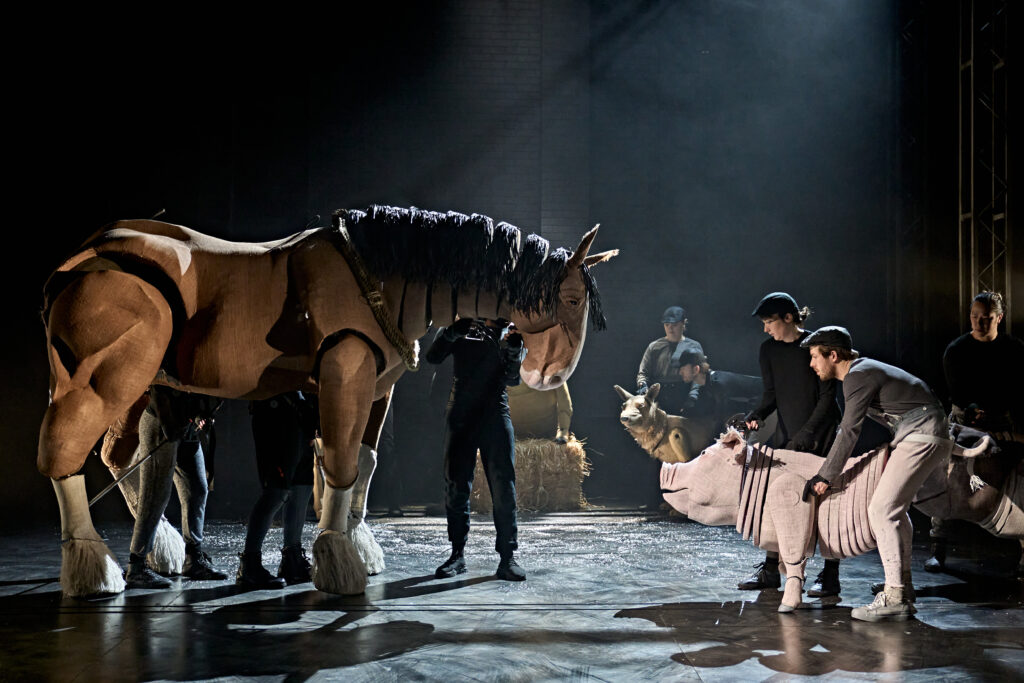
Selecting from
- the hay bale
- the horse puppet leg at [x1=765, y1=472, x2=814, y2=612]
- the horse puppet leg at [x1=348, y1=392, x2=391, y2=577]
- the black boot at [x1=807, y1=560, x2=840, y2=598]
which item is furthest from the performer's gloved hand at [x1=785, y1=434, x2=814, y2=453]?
the hay bale

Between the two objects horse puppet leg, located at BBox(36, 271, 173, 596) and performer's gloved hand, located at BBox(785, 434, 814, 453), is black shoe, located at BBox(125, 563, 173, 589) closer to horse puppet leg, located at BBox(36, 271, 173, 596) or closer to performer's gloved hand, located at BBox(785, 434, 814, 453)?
horse puppet leg, located at BBox(36, 271, 173, 596)

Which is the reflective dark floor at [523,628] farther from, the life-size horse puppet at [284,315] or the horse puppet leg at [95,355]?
the horse puppet leg at [95,355]

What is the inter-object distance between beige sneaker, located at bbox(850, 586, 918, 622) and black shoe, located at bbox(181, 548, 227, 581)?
3014 millimetres

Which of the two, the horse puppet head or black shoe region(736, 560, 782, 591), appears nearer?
the horse puppet head

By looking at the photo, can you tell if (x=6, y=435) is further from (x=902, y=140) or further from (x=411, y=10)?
(x=902, y=140)

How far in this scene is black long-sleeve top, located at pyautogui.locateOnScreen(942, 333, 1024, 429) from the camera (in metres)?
5.18

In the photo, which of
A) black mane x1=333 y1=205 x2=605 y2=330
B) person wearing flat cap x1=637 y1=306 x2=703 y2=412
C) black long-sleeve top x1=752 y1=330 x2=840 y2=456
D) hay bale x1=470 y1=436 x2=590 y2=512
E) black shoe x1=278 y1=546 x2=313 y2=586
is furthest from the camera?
person wearing flat cap x1=637 y1=306 x2=703 y2=412

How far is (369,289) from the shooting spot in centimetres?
380

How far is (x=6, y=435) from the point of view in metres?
6.78

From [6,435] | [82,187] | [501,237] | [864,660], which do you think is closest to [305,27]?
[82,187]

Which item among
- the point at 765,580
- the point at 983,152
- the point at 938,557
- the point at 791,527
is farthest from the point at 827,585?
the point at 983,152

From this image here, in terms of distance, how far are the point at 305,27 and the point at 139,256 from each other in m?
5.55

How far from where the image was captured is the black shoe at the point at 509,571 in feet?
15.6

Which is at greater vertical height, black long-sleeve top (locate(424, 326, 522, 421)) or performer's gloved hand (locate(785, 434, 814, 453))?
black long-sleeve top (locate(424, 326, 522, 421))
